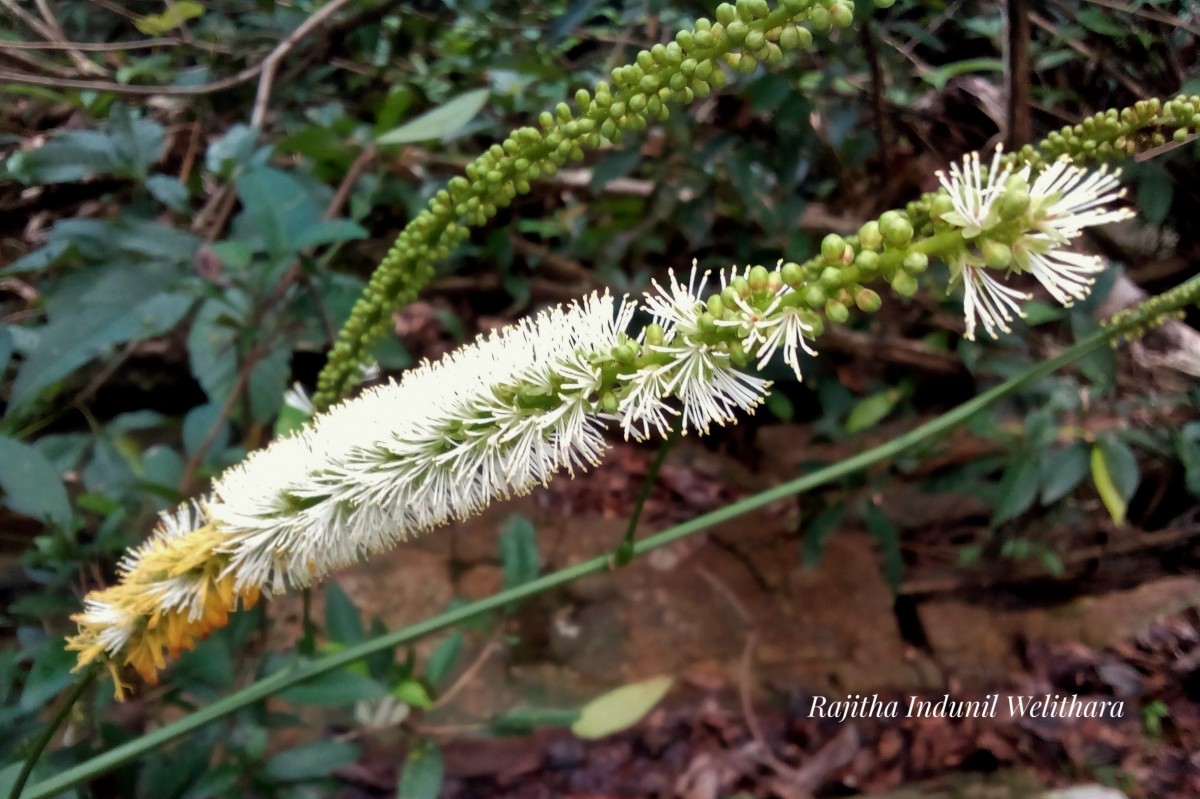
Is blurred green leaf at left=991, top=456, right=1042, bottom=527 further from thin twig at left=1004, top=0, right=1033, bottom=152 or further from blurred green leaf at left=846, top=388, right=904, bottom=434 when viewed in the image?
thin twig at left=1004, top=0, right=1033, bottom=152

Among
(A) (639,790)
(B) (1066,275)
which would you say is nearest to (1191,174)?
(B) (1066,275)

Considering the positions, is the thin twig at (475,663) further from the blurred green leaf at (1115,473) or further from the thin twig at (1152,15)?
the thin twig at (1152,15)

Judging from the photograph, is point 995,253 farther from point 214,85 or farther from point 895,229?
point 214,85

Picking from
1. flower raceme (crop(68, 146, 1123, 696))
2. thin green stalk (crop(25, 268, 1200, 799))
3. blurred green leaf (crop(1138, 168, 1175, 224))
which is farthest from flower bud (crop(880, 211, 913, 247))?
blurred green leaf (crop(1138, 168, 1175, 224))

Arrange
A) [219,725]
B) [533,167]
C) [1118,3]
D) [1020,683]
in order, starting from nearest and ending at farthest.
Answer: [533,167], [219,725], [1118,3], [1020,683]

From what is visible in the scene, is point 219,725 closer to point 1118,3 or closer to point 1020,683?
point 1020,683

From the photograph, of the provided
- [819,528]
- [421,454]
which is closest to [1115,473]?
[819,528]

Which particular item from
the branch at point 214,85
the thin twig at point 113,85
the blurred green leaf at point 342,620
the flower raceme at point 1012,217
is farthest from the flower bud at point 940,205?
the thin twig at point 113,85
